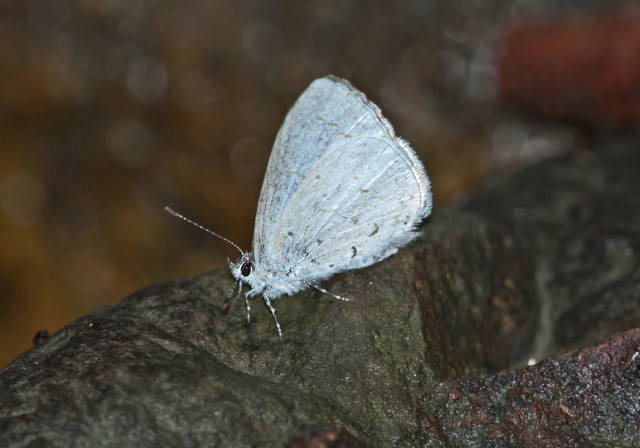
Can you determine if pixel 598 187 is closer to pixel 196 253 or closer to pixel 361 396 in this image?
pixel 361 396

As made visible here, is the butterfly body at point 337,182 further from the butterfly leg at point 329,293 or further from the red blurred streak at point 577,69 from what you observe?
the red blurred streak at point 577,69

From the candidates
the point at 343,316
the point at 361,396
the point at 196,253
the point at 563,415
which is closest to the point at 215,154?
the point at 196,253

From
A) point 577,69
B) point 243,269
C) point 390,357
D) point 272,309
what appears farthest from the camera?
point 577,69

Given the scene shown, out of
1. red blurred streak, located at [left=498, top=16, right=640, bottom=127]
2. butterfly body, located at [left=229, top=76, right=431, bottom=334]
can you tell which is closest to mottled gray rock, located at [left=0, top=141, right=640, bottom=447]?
butterfly body, located at [left=229, top=76, right=431, bottom=334]

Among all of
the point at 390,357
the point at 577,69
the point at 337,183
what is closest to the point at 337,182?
the point at 337,183

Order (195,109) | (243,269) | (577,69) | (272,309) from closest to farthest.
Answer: (272,309), (243,269), (577,69), (195,109)

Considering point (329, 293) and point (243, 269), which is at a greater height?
point (243, 269)

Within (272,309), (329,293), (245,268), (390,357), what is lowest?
(390,357)

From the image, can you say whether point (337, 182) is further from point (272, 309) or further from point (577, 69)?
point (577, 69)
